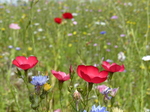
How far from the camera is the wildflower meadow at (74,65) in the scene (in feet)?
2.12

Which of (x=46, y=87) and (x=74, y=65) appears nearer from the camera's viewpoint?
(x=46, y=87)

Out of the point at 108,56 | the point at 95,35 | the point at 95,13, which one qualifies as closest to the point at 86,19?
the point at 95,13

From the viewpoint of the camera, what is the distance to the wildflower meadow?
646 mm

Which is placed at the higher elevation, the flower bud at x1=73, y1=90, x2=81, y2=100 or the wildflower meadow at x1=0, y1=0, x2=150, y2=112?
the flower bud at x1=73, y1=90, x2=81, y2=100

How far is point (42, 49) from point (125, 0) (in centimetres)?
356

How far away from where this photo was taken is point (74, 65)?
2346mm

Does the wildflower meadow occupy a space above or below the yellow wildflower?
below

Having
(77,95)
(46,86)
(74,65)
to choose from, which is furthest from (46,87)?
(74,65)

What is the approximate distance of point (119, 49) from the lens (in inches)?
116

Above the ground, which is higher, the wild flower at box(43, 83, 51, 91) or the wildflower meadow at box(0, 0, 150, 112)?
the wild flower at box(43, 83, 51, 91)

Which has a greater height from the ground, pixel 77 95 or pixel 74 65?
pixel 77 95

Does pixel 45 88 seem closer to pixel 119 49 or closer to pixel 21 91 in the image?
pixel 21 91

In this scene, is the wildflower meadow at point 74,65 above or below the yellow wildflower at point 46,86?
below

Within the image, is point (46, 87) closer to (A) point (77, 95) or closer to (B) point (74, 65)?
(A) point (77, 95)
